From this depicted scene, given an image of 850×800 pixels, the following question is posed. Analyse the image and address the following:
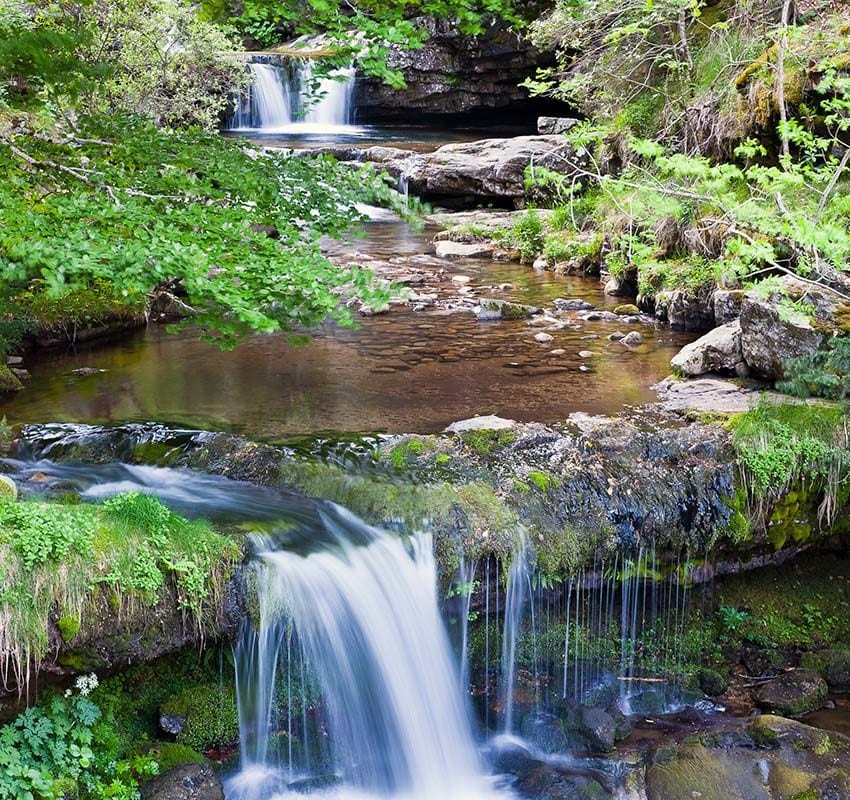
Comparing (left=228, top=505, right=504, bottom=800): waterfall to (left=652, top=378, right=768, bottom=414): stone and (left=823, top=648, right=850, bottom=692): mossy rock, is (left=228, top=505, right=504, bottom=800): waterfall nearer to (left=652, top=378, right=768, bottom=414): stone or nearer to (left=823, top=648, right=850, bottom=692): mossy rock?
(left=823, top=648, right=850, bottom=692): mossy rock

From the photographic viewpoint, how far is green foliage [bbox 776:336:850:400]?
6992 millimetres

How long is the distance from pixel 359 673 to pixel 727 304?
6.65m

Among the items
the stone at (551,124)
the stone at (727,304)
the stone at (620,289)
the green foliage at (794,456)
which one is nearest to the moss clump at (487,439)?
the green foliage at (794,456)

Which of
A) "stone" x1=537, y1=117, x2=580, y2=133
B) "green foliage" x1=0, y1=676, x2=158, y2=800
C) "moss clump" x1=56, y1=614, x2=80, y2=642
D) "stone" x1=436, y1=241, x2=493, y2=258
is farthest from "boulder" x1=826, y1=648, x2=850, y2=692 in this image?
"stone" x1=537, y1=117, x2=580, y2=133

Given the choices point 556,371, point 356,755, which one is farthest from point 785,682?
point 556,371

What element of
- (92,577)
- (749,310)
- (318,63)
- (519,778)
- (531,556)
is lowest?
(519,778)

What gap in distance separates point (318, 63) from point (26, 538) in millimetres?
3749

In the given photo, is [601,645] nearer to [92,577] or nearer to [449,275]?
[92,577]

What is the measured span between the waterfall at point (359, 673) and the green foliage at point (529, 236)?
10970 millimetres

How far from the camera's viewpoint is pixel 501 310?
11680 millimetres

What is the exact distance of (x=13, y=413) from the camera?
7746 mm

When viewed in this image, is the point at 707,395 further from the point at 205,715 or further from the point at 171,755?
the point at 171,755

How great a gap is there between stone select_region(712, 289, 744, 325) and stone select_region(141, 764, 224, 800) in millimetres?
7628

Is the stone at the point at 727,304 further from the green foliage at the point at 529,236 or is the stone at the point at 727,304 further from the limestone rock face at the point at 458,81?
the limestone rock face at the point at 458,81
